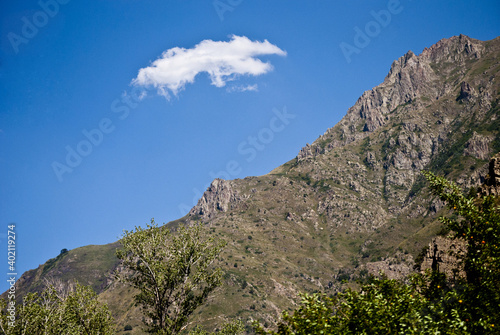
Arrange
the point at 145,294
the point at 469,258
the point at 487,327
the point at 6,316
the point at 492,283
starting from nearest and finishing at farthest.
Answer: the point at 487,327
the point at 492,283
the point at 469,258
the point at 6,316
the point at 145,294

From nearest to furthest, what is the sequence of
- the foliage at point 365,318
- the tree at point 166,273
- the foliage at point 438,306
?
the foliage at point 365,318 → the foliage at point 438,306 → the tree at point 166,273

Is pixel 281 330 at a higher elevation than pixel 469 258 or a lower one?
higher

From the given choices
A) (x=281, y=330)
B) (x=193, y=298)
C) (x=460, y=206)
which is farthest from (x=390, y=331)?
(x=193, y=298)

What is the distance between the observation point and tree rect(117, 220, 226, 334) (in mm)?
39156

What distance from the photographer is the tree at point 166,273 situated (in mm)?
39156

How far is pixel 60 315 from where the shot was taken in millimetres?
39469

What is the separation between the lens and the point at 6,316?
36.4 meters

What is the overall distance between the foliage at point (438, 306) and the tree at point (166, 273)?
22.3 metres

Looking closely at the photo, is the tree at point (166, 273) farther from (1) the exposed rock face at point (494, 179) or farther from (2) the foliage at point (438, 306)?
(1) the exposed rock face at point (494, 179)

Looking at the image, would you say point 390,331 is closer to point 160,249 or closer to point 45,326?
point 160,249

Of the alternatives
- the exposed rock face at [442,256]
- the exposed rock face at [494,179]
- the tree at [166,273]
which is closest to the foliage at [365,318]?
the tree at [166,273]

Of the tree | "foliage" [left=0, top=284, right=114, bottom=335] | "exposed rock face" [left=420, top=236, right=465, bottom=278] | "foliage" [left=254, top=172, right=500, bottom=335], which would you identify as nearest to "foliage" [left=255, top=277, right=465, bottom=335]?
"foliage" [left=254, top=172, right=500, bottom=335]

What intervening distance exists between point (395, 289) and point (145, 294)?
90.4 ft

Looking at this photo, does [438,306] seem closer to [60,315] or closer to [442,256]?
[442,256]
